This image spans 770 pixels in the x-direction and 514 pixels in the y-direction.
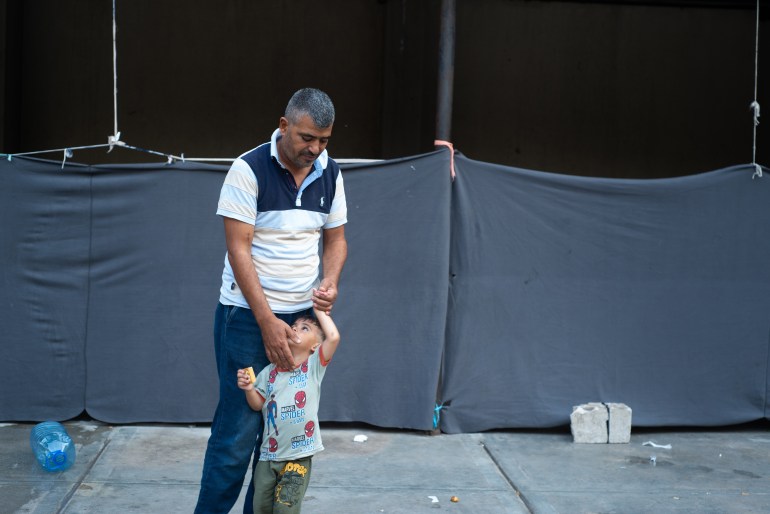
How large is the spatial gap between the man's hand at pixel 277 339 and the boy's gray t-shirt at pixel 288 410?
0.26 feet

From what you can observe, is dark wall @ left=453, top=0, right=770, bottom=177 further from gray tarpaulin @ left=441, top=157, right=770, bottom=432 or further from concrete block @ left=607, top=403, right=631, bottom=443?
concrete block @ left=607, top=403, right=631, bottom=443

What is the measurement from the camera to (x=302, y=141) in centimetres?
314

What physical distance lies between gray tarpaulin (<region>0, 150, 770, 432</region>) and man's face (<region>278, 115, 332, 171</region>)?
2297 millimetres

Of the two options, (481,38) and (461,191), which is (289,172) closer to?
(461,191)

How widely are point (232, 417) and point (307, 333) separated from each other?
0.43 m

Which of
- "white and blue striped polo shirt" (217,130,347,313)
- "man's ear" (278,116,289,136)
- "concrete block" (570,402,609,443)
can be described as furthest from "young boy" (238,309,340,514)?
"concrete block" (570,402,609,443)

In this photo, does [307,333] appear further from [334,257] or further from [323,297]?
[334,257]

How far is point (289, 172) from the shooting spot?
3.27 meters

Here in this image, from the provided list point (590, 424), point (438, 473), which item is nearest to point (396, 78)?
point (590, 424)

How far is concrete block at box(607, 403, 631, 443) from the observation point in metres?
5.61

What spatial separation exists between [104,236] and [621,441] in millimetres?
3532

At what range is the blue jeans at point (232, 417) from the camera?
10.7ft

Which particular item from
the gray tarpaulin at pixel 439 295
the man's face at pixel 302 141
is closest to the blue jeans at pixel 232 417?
the man's face at pixel 302 141

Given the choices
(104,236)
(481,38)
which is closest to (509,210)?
(104,236)
